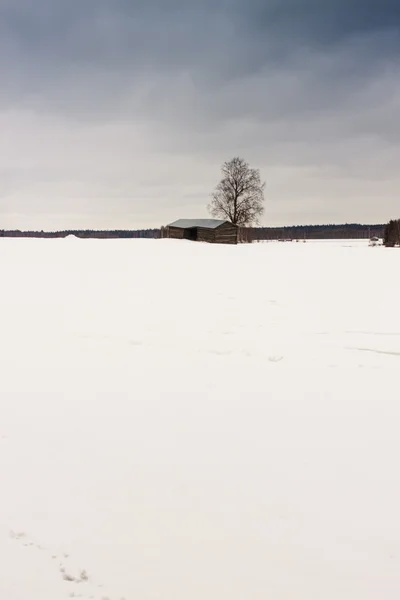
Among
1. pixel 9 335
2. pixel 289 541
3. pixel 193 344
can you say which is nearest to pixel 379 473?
pixel 289 541

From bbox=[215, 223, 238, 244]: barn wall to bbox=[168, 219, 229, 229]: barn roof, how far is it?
0.89 metres

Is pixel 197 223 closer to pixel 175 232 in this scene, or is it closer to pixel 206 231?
pixel 206 231

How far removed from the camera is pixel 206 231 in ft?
188

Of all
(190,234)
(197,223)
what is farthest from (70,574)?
(190,234)

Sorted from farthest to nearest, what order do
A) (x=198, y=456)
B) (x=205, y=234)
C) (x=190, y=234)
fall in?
1. (x=190, y=234)
2. (x=205, y=234)
3. (x=198, y=456)

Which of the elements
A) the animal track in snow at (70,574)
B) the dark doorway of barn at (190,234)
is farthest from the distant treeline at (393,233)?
the animal track in snow at (70,574)

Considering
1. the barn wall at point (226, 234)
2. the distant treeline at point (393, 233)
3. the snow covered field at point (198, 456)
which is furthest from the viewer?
the distant treeline at point (393, 233)

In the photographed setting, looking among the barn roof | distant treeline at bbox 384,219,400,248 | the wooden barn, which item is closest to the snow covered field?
the barn roof

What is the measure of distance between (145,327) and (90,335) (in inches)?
56.7

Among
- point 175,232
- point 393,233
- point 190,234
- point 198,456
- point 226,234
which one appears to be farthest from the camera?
point 393,233

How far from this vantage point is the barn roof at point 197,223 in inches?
2218

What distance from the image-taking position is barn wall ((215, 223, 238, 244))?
57.0m

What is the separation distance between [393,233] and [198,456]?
7316 centimetres

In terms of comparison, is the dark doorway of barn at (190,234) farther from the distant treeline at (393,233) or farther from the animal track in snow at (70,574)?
the animal track in snow at (70,574)
